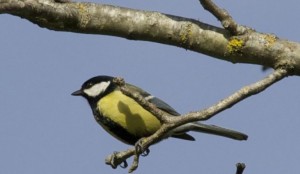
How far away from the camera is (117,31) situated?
3.66 metres

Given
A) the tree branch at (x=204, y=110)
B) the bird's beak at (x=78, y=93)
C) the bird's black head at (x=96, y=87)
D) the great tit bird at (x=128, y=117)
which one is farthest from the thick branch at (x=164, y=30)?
the bird's beak at (x=78, y=93)

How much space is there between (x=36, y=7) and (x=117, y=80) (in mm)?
690

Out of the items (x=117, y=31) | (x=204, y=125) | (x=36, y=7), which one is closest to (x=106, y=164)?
(x=117, y=31)

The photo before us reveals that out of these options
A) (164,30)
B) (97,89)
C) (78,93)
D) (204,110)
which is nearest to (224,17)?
(164,30)

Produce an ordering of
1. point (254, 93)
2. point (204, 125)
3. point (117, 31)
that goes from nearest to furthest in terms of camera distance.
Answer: point (254, 93) < point (117, 31) < point (204, 125)

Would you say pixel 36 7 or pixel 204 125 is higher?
pixel 36 7

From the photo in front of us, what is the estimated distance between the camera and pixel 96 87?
5406mm

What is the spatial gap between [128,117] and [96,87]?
2.22ft

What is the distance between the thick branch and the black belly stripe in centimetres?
134

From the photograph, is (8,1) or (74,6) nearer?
(8,1)

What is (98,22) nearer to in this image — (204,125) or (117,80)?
(117,80)

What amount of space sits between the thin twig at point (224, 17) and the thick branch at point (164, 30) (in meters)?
0.04

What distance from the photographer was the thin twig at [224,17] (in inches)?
134

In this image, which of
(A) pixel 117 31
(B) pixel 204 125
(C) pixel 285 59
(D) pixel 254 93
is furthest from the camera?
(B) pixel 204 125
